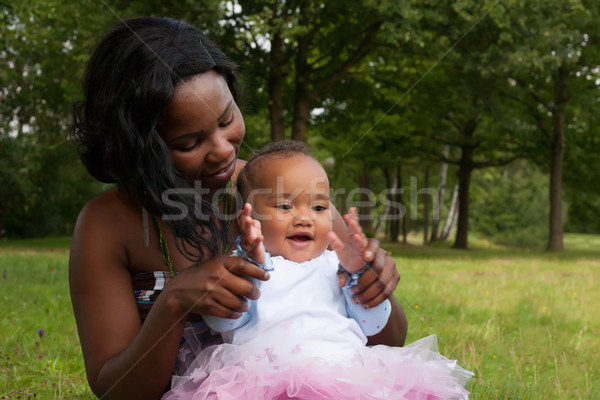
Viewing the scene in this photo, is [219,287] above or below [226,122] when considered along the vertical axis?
below

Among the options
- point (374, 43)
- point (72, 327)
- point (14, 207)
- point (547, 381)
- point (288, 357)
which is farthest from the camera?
point (14, 207)

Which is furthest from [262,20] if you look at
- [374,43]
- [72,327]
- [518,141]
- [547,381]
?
[518,141]

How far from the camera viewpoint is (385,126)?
20125 millimetres

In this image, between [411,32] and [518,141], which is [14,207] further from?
[518,141]

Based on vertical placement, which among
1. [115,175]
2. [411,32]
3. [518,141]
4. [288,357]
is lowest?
[288,357]

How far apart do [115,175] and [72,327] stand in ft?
10.3

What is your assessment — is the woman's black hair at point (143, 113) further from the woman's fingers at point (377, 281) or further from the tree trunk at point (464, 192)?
the tree trunk at point (464, 192)

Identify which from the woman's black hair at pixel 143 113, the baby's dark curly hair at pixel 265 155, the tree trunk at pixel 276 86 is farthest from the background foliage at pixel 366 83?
the woman's black hair at pixel 143 113

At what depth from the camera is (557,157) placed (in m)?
19.1

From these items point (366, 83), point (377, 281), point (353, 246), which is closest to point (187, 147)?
point (353, 246)

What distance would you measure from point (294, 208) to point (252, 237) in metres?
0.59

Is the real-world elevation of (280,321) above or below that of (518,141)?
below

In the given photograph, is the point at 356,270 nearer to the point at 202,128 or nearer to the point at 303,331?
the point at 303,331

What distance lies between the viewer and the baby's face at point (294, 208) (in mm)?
2203
